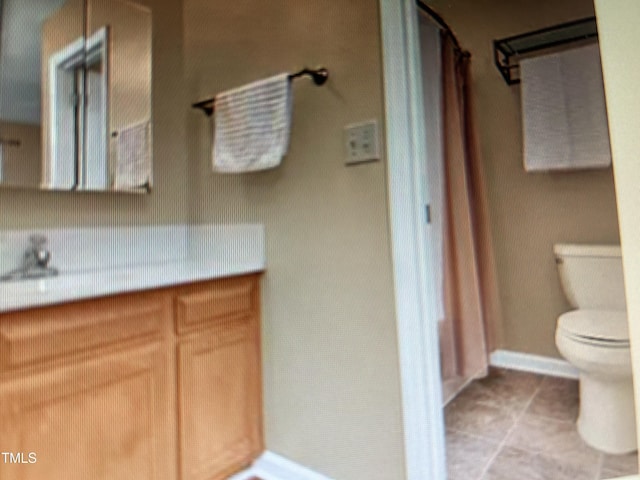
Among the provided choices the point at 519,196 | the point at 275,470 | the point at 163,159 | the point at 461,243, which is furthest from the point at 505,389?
the point at 163,159

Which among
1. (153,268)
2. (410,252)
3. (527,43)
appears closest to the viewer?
(410,252)

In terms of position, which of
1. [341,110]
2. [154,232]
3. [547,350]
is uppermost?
[341,110]

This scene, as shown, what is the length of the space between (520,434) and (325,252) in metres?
1.17

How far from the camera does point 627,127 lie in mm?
581

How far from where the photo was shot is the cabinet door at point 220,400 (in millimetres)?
1212

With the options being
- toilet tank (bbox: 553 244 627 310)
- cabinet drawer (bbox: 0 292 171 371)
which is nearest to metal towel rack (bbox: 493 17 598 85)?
toilet tank (bbox: 553 244 627 310)

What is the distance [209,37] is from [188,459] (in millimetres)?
1656

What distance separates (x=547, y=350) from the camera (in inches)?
69.3

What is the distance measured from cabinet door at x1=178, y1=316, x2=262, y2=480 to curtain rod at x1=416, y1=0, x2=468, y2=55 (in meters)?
1.40

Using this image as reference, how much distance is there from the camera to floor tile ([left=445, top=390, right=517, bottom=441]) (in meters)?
1.62

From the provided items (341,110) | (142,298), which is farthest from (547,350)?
(142,298)

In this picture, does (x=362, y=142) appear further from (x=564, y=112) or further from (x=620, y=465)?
(x=620, y=465)

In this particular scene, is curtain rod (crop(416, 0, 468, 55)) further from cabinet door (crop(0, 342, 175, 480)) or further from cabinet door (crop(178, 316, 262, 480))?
cabinet door (crop(0, 342, 175, 480))

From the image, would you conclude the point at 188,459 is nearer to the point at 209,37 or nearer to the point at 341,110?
the point at 341,110
